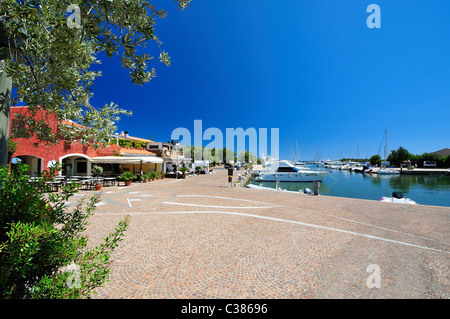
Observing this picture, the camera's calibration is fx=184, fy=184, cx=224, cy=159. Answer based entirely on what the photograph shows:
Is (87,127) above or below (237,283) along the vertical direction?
above

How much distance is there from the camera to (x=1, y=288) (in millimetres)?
1474

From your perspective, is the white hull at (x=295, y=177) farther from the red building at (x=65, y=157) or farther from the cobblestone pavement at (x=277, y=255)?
the cobblestone pavement at (x=277, y=255)

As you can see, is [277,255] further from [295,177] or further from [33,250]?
[295,177]

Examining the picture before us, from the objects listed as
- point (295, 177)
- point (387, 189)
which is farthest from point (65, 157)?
point (387, 189)

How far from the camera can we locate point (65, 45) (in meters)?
1.98

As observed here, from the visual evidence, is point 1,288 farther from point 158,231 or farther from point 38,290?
point 158,231

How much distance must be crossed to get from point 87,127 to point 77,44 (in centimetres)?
164

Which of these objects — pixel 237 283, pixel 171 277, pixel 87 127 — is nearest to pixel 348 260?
pixel 237 283

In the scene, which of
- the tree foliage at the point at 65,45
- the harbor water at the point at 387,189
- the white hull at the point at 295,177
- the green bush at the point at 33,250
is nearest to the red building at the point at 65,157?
the tree foliage at the point at 65,45

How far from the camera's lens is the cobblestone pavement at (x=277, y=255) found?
3428mm

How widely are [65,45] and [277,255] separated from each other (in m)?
5.48

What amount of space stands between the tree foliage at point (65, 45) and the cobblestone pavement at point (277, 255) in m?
3.09

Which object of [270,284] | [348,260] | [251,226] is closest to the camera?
[270,284]

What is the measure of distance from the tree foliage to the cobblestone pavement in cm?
309
